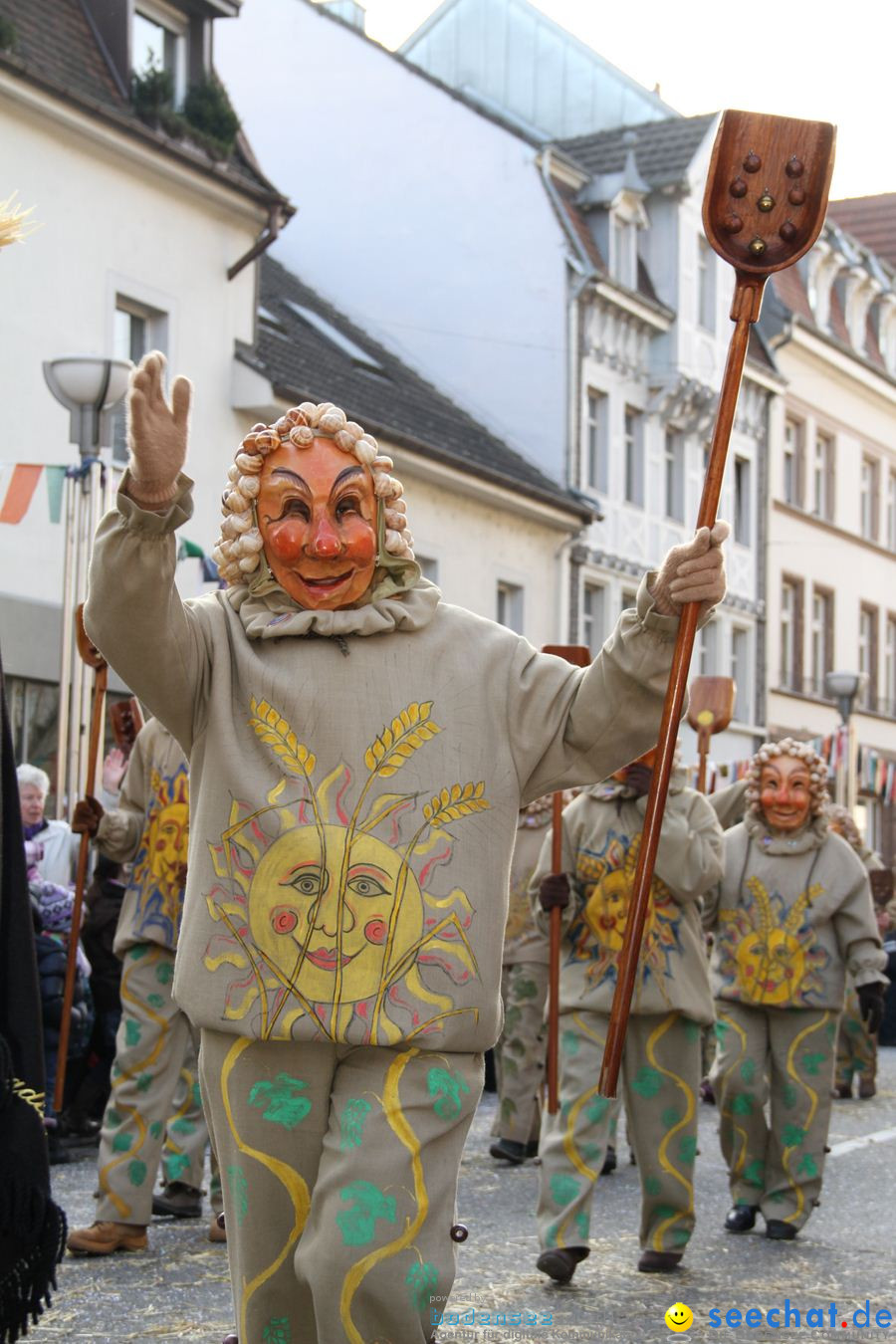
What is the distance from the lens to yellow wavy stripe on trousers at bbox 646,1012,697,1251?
7352 millimetres

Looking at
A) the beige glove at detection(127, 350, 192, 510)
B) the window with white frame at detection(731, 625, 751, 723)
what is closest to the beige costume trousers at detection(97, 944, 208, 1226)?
the beige glove at detection(127, 350, 192, 510)

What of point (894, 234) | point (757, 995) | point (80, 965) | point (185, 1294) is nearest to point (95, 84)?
point (80, 965)

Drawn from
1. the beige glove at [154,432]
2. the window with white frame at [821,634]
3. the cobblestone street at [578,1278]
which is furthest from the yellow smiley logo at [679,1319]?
the window with white frame at [821,634]

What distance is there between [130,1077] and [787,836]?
2948mm

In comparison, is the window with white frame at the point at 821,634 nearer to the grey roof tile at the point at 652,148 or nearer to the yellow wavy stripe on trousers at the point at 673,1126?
the grey roof tile at the point at 652,148

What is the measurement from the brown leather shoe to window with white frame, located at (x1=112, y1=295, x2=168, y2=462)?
12.4 m

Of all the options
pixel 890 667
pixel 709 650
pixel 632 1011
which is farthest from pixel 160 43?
pixel 890 667

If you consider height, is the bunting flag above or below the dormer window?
below

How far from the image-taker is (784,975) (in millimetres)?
8664

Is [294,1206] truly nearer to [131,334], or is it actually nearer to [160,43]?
[131,334]

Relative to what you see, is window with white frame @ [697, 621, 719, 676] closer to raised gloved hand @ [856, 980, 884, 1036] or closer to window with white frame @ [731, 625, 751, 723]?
window with white frame @ [731, 625, 751, 723]

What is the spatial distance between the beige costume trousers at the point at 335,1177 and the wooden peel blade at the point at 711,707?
9.94 metres

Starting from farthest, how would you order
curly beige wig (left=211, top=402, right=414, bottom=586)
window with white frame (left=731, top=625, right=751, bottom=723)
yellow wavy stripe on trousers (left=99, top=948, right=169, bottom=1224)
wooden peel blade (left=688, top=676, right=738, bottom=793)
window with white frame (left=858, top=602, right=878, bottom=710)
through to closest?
window with white frame (left=858, top=602, right=878, bottom=710)
window with white frame (left=731, top=625, right=751, bottom=723)
wooden peel blade (left=688, top=676, right=738, bottom=793)
yellow wavy stripe on trousers (left=99, top=948, right=169, bottom=1224)
curly beige wig (left=211, top=402, right=414, bottom=586)

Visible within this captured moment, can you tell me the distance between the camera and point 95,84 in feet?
63.0
